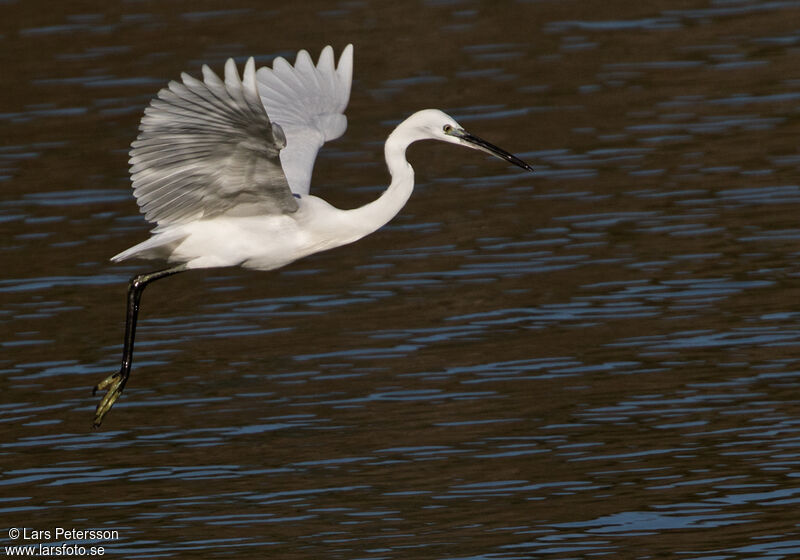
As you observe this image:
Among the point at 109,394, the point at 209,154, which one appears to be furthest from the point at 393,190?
the point at 109,394

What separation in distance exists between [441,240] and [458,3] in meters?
9.80

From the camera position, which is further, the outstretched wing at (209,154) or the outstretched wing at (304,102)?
the outstretched wing at (304,102)

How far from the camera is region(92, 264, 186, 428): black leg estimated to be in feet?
34.9

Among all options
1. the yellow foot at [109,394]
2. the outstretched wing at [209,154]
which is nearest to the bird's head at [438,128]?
the outstretched wing at [209,154]

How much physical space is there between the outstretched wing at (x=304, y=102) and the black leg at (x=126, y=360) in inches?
43.5

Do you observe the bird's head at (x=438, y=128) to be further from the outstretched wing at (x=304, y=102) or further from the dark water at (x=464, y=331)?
the dark water at (x=464, y=331)

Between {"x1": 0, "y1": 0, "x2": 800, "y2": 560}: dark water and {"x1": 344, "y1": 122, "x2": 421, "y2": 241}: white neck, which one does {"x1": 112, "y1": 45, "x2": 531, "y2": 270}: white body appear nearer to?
{"x1": 344, "y1": 122, "x2": 421, "y2": 241}: white neck

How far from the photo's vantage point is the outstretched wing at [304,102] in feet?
36.9

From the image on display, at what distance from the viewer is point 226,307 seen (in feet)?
44.3

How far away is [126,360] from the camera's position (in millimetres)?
10734

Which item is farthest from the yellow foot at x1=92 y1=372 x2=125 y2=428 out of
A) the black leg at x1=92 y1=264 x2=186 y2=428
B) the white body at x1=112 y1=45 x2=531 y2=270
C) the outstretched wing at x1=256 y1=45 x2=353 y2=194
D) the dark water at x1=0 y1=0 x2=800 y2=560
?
the outstretched wing at x1=256 y1=45 x2=353 y2=194
